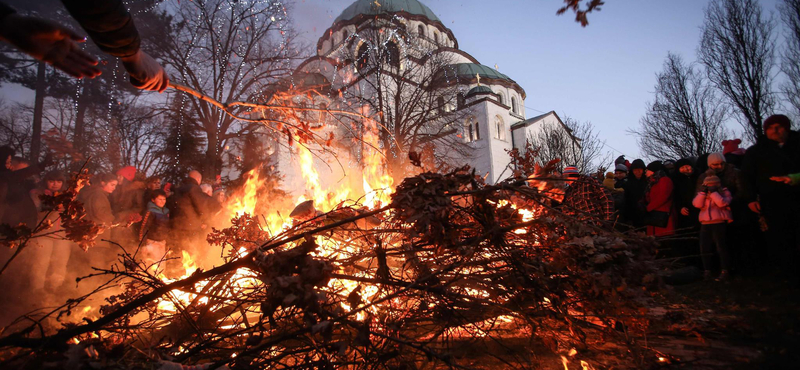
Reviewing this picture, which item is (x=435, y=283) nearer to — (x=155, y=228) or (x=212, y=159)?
(x=155, y=228)

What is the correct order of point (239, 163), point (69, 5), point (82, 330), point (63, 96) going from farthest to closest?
point (239, 163) → point (63, 96) → point (82, 330) → point (69, 5)

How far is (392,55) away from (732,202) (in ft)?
67.8

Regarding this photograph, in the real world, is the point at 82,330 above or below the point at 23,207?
below

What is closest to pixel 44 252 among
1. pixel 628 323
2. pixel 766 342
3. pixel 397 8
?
pixel 628 323

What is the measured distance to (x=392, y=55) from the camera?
23625 mm

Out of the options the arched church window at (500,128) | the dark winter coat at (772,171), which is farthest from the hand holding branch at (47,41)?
the arched church window at (500,128)

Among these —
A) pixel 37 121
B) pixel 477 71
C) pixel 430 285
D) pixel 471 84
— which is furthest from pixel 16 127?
pixel 477 71

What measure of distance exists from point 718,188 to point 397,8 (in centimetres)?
3373

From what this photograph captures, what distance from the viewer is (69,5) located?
1.71 metres

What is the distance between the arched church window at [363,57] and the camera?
76.6 ft

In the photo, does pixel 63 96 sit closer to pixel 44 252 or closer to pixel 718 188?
pixel 44 252

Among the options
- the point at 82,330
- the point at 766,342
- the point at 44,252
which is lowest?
the point at 766,342

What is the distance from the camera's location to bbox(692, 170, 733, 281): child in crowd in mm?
5440

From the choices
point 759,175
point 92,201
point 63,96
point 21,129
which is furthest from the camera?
point 63,96
